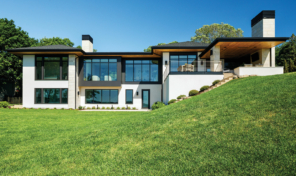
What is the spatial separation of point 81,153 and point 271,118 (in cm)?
456

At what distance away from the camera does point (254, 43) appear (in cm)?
1371

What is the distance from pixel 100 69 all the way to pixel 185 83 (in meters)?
9.95

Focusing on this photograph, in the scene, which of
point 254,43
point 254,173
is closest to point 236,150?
point 254,173

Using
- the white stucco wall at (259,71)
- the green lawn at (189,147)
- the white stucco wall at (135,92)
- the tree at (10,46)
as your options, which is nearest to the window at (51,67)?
the white stucco wall at (135,92)

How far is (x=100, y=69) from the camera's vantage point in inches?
765

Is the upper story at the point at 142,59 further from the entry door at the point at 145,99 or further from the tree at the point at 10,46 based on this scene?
the tree at the point at 10,46

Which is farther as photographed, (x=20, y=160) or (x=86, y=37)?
(x=86, y=37)

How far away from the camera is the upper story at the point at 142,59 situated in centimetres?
1527

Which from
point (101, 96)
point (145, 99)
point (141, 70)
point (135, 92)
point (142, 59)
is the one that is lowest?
point (145, 99)

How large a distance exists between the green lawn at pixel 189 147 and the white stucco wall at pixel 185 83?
811 cm

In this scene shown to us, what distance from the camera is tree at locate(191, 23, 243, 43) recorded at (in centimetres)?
3459

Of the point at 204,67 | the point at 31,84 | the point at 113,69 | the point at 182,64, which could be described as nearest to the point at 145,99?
the point at 113,69

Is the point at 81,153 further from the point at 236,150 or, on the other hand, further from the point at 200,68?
the point at 200,68

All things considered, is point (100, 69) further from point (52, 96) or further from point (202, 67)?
point (202, 67)
